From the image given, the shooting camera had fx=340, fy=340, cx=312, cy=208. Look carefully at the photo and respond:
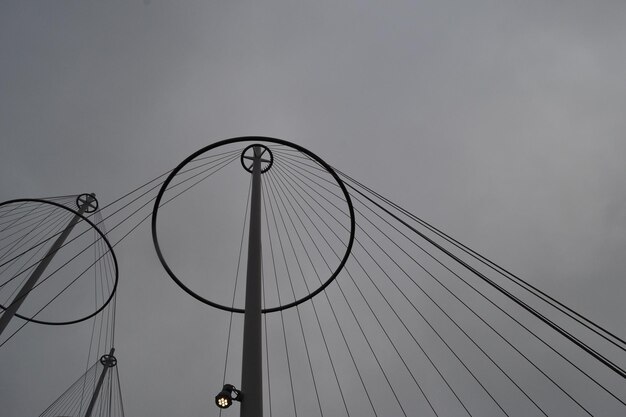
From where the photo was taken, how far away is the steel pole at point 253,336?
548 cm

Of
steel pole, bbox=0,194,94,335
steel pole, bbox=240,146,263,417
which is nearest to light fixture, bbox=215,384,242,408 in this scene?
steel pole, bbox=240,146,263,417

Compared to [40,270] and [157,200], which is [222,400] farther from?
[40,270]

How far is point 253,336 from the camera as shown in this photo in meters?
6.23

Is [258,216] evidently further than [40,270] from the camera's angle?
No

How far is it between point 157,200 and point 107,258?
5990mm

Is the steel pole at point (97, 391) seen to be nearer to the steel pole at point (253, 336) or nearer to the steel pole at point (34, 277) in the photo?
the steel pole at point (34, 277)

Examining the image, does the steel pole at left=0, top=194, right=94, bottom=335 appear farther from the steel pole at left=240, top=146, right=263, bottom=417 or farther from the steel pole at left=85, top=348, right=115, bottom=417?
the steel pole at left=85, top=348, right=115, bottom=417

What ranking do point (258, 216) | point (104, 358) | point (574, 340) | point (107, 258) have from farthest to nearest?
point (104, 358)
point (107, 258)
point (258, 216)
point (574, 340)

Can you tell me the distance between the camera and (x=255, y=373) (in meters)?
5.82

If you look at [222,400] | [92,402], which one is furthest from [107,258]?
[222,400]

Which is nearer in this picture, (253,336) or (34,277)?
(253,336)

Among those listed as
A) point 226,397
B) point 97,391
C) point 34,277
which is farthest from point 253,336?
point 97,391

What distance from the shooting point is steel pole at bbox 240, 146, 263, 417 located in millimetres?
5480

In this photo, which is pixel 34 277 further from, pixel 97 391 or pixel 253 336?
pixel 253 336
